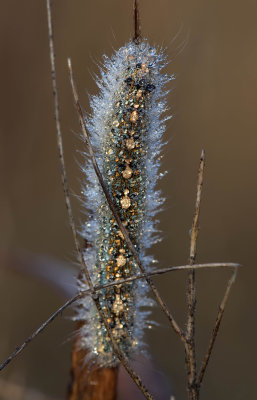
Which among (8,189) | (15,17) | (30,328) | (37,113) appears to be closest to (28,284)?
(30,328)

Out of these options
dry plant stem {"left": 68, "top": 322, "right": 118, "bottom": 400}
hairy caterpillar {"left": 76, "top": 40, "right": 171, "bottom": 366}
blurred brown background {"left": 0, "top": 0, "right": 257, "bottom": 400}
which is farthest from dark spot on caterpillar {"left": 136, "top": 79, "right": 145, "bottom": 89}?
blurred brown background {"left": 0, "top": 0, "right": 257, "bottom": 400}

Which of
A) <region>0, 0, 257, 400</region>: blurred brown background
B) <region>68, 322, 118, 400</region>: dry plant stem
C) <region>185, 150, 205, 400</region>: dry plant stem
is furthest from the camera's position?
<region>0, 0, 257, 400</region>: blurred brown background

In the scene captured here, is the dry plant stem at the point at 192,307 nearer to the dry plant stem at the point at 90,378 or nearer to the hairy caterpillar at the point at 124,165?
the hairy caterpillar at the point at 124,165

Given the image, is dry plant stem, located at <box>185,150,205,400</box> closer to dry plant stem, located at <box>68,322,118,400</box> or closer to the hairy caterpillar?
the hairy caterpillar

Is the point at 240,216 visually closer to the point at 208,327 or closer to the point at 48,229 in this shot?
the point at 208,327

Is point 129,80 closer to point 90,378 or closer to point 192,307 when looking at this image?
point 192,307
